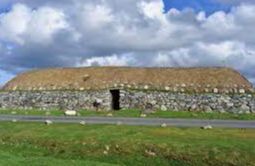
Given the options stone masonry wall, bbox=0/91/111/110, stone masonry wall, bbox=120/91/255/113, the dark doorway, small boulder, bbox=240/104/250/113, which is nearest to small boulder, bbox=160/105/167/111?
stone masonry wall, bbox=120/91/255/113

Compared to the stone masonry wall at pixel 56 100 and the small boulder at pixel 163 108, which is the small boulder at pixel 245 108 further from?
the stone masonry wall at pixel 56 100

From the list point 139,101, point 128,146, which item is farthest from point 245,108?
point 128,146

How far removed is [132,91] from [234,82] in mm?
11175

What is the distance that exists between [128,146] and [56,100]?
3299cm

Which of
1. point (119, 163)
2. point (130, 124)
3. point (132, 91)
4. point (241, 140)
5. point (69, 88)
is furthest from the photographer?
point (69, 88)

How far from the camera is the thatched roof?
60.8 m

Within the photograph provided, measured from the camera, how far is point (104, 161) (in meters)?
29.0

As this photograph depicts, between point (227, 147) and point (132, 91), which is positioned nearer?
point (227, 147)

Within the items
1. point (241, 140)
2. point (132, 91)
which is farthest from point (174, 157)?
point (132, 91)

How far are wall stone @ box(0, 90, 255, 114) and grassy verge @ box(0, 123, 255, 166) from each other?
19281mm

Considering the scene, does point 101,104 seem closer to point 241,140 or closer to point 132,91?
point 132,91

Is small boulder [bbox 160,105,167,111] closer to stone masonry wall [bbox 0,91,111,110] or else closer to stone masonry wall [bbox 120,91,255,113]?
stone masonry wall [bbox 120,91,255,113]

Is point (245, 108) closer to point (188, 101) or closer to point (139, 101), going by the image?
point (188, 101)

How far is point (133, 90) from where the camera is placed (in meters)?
59.6
